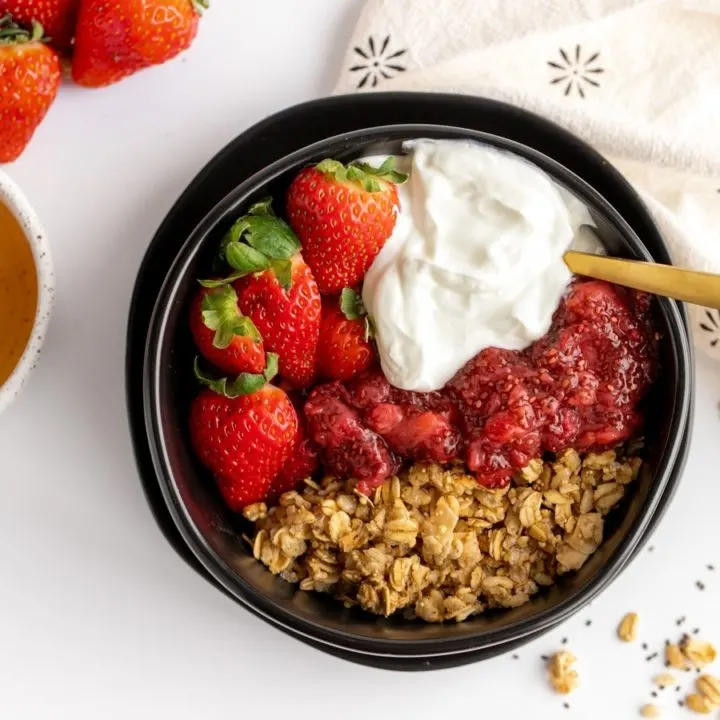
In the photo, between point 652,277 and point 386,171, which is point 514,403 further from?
point 386,171

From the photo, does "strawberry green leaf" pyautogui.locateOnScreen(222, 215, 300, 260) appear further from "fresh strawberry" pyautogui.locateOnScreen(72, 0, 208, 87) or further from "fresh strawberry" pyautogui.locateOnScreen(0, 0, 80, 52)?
"fresh strawberry" pyautogui.locateOnScreen(0, 0, 80, 52)

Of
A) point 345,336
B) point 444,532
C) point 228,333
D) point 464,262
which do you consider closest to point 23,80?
point 228,333

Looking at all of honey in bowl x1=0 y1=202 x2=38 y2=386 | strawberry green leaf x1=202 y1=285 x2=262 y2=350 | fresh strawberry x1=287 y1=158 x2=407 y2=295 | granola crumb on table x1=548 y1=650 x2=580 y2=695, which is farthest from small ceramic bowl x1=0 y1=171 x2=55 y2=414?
granola crumb on table x1=548 y1=650 x2=580 y2=695

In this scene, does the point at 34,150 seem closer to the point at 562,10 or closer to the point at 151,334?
the point at 151,334

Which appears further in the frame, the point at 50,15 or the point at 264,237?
the point at 50,15

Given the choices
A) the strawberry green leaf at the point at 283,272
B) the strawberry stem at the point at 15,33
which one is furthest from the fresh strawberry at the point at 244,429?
the strawberry stem at the point at 15,33
